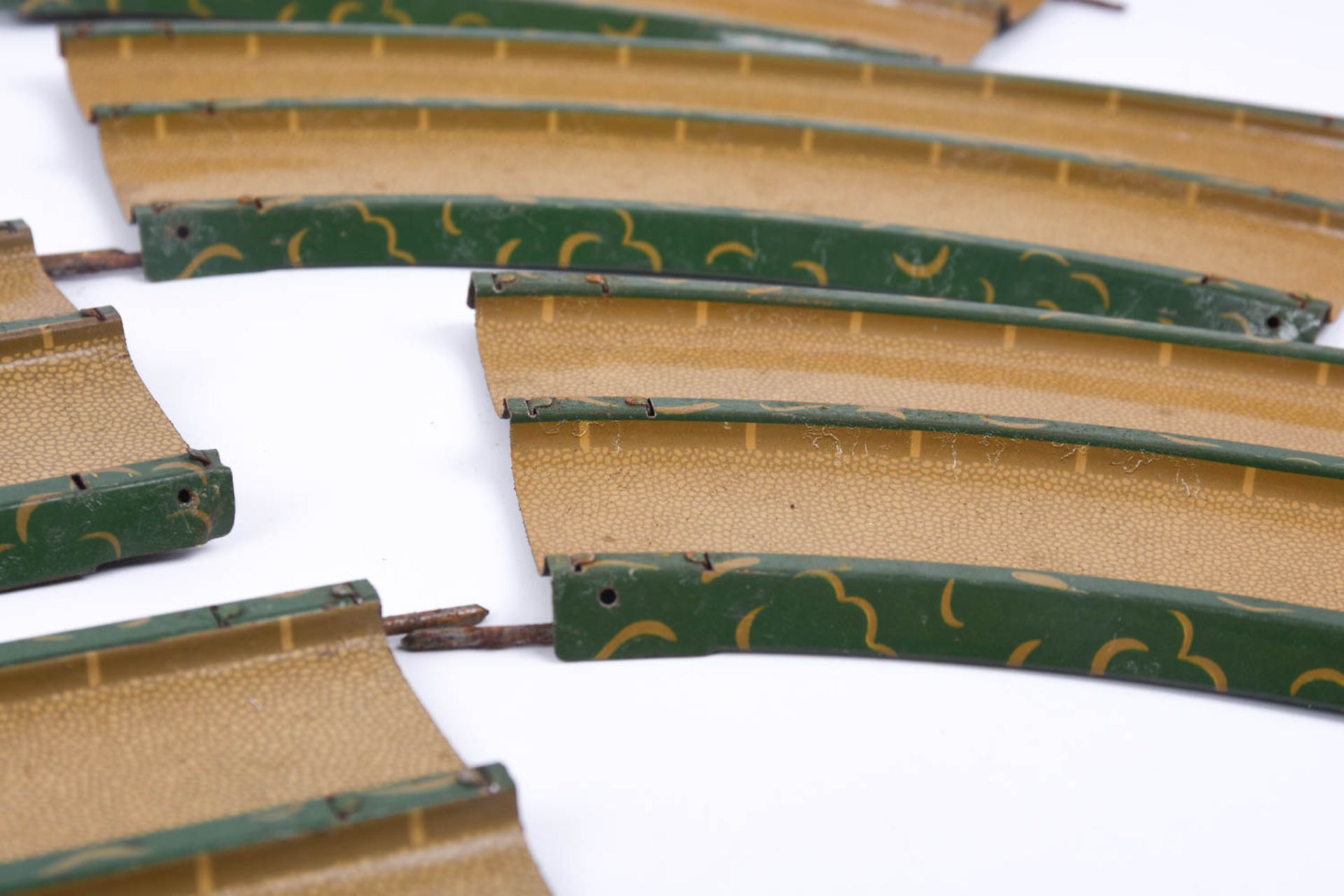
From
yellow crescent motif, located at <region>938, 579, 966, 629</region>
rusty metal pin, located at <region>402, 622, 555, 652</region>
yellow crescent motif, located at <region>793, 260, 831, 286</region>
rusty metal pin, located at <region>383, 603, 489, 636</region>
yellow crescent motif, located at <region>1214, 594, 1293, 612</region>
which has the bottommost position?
rusty metal pin, located at <region>402, 622, 555, 652</region>

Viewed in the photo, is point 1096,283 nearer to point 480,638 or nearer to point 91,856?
point 480,638

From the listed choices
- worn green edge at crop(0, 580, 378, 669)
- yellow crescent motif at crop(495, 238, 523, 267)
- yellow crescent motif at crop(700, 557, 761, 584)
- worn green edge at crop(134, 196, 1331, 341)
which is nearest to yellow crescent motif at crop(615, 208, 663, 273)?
worn green edge at crop(134, 196, 1331, 341)

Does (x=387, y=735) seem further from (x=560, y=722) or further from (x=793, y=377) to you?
(x=793, y=377)

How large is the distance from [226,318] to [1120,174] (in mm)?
1780

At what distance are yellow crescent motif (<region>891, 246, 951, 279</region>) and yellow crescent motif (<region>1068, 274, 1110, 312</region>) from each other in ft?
0.77

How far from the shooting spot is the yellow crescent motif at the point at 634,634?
202 cm

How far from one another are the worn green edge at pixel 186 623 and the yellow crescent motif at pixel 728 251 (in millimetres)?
1145

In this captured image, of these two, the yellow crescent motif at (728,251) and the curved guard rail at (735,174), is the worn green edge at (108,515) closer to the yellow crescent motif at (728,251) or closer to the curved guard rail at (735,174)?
the curved guard rail at (735,174)

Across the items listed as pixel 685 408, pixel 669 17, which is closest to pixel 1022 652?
pixel 685 408

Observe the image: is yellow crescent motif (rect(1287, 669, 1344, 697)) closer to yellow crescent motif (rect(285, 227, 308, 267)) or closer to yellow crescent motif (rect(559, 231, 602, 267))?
yellow crescent motif (rect(559, 231, 602, 267))

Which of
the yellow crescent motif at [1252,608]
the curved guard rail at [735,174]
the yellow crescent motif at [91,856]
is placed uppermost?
the curved guard rail at [735,174]

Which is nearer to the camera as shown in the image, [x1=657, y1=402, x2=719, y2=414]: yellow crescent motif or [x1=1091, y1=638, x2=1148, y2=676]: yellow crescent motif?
[x1=1091, y1=638, x2=1148, y2=676]: yellow crescent motif

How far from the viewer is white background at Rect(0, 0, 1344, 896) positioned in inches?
69.2

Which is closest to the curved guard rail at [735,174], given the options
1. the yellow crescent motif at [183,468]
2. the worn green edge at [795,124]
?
the worn green edge at [795,124]
